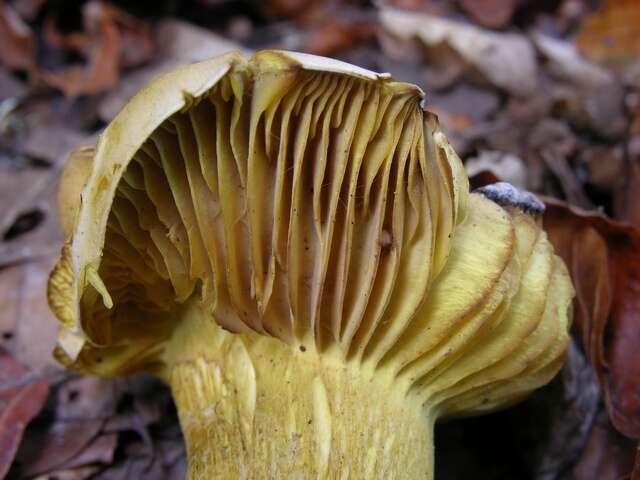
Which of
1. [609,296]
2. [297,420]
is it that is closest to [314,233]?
[297,420]

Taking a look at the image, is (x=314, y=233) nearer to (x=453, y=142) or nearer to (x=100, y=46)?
(x=453, y=142)

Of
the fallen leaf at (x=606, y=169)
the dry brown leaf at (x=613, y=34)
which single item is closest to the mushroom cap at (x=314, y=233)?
the fallen leaf at (x=606, y=169)

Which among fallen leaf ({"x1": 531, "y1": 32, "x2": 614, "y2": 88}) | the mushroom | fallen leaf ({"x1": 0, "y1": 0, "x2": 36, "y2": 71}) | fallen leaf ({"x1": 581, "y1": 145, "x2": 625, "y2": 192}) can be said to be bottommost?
fallen leaf ({"x1": 0, "y1": 0, "x2": 36, "y2": 71})

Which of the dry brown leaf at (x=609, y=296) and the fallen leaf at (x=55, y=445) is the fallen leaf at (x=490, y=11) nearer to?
the dry brown leaf at (x=609, y=296)

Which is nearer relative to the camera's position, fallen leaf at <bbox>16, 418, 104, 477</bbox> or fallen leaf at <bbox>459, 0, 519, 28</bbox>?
fallen leaf at <bbox>16, 418, 104, 477</bbox>

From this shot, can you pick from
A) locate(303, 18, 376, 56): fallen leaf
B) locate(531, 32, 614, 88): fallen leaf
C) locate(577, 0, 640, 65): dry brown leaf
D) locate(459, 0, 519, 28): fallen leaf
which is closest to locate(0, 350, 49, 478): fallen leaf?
locate(303, 18, 376, 56): fallen leaf

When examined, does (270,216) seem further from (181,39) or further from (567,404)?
(181,39)

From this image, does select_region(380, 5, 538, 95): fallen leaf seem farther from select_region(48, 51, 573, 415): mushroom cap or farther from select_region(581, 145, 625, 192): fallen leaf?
select_region(48, 51, 573, 415): mushroom cap
